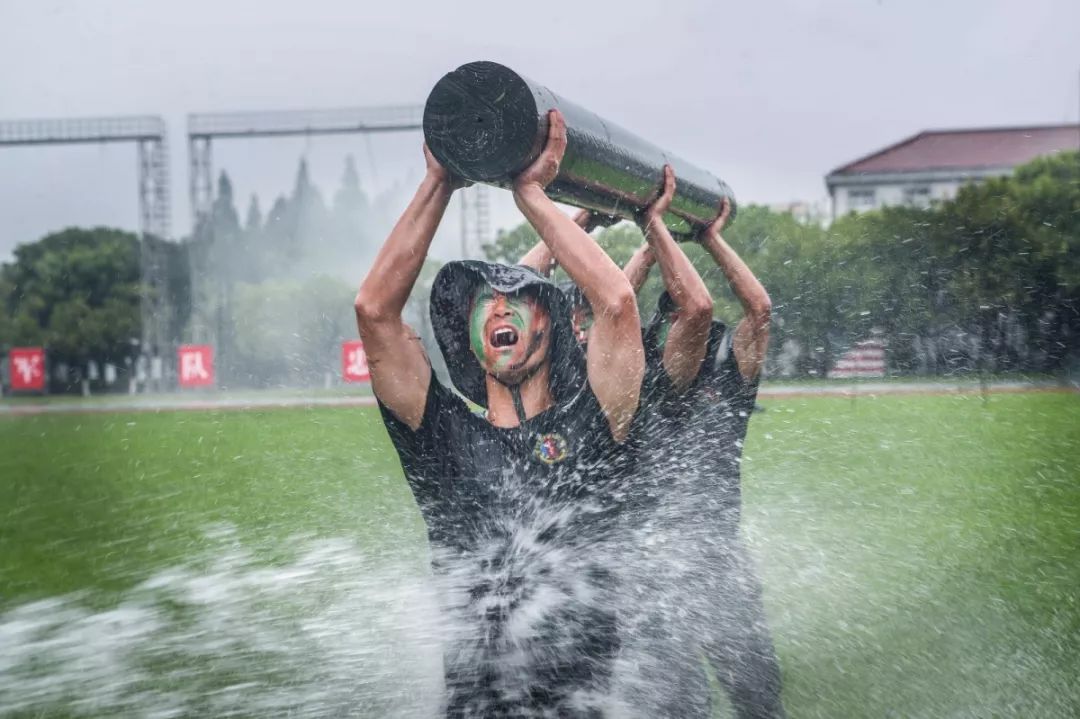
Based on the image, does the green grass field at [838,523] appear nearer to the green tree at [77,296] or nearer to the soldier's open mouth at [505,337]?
the soldier's open mouth at [505,337]

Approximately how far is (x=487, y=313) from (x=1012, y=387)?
1247 cm

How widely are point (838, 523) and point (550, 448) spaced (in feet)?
18.9

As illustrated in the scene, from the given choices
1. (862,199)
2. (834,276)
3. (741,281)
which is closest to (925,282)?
(862,199)

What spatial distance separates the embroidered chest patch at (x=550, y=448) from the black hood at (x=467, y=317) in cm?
11

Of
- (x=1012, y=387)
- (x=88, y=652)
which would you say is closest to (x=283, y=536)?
(x=88, y=652)

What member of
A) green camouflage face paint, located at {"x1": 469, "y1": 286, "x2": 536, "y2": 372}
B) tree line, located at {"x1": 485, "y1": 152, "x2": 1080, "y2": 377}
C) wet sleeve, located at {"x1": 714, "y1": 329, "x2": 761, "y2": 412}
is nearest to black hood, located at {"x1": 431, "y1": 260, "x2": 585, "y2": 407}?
green camouflage face paint, located at {"x1": 469, "y1": 286, "x2": 536, "y2": 372}

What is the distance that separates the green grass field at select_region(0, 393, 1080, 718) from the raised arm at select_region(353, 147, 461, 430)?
1.67m

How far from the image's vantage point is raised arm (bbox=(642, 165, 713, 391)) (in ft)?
9.54

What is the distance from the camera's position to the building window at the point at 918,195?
13.8 metres

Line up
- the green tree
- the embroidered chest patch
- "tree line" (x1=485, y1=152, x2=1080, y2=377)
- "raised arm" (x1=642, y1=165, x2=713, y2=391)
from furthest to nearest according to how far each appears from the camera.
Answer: the green tree, "tree line" (x1=485, y1=152, x2=1080, y2=377), "raised arm" (x1=642, y1=165, x2=713, y2=391), the embroidered chest patch

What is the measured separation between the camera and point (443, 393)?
255 centimetres

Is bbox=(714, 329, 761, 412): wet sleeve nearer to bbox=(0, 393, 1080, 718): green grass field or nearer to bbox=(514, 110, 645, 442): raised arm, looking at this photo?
bbox=(514, 110, 645, 442): raised arm

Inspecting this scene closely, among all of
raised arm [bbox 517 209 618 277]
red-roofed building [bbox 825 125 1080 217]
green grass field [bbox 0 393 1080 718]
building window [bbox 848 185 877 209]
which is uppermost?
red-roofed building [bbox 825 125 1080 217]

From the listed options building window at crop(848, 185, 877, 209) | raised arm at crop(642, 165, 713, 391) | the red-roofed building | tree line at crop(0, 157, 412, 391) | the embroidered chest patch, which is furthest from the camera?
tree line at crop(0, 157, 412, 391)
